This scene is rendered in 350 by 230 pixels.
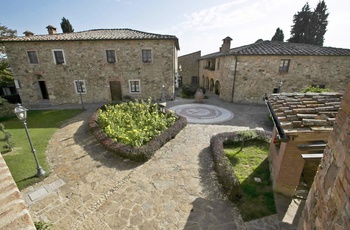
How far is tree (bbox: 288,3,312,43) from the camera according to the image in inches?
1099

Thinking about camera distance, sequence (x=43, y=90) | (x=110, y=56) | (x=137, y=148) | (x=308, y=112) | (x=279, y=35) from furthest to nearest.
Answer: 1. (x=279, y=35)
2. (x=43, y=90)
3. (x=110, y=56)
4. (x=137, y=148)
5. (x=308, y=112)

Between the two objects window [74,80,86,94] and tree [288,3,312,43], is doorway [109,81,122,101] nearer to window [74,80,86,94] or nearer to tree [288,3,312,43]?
window [74,80,86,94]

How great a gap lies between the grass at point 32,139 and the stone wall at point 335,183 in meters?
7.65

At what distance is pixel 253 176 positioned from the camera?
591 centimetres

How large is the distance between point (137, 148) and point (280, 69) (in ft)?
51.0

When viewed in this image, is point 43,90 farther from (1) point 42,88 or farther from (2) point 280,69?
(2) point 280,69

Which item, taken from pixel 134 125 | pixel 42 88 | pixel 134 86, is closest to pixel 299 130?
pixel 134 125

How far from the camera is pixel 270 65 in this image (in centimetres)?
1505

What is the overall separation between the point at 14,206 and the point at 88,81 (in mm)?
15762

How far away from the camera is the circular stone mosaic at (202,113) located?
39.1 ft

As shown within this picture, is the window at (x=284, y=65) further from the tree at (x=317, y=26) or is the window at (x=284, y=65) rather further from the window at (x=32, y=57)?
the window at (x=32, y=57)

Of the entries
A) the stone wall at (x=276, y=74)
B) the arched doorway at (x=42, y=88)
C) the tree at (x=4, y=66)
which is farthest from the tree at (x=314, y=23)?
the tree at (x=4, y=66)

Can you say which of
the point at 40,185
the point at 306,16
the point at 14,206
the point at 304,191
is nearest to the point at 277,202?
the point at 304,191

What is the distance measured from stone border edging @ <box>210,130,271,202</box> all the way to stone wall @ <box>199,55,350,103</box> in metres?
8.68
